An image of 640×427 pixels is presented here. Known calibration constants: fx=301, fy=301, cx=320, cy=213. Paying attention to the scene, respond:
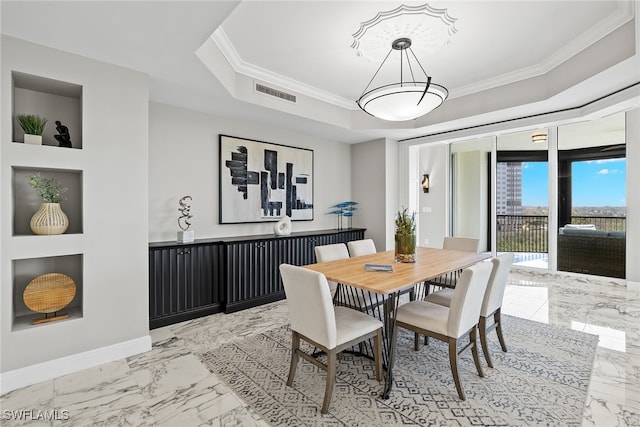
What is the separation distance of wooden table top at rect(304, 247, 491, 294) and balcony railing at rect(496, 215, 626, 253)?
3.14 m

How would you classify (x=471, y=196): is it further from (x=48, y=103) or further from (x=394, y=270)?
(x=48, y=103)

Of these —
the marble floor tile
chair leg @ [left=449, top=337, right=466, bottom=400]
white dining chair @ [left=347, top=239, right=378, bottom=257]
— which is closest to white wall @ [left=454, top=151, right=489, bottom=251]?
the marble floor tile

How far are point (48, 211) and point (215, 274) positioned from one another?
1756 mm

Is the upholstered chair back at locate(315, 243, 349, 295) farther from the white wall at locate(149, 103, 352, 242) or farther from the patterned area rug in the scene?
the white wall at locate(149, 103, 352, 242)

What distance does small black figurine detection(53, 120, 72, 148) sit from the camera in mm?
2586

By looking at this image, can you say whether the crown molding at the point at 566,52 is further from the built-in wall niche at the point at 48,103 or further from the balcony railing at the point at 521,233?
the built-in wall niche at the point at 48,103

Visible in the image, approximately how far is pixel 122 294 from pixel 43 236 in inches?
29.9

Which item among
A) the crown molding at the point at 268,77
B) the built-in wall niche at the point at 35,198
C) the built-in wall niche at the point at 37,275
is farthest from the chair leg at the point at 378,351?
the crown molding at the point at 268,77

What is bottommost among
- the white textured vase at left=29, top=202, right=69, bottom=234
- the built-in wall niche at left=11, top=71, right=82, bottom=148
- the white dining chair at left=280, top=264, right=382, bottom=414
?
the white dining chair at left=280, top=264, right=382, bottom=414

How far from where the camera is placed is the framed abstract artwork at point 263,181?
4238 millimetres

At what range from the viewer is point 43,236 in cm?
235

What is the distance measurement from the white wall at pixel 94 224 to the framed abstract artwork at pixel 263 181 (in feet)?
4.74

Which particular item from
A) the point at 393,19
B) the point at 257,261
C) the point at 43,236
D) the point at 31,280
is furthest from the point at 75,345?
the point at 393,19

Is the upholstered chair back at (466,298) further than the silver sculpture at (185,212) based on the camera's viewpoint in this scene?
No
